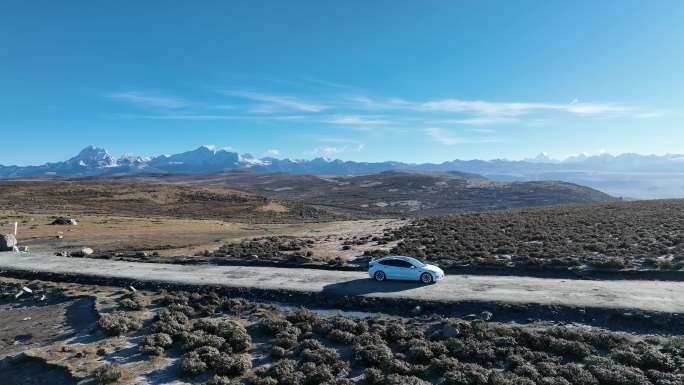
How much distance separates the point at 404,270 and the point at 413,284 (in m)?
0.90

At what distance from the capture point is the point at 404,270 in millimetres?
25156

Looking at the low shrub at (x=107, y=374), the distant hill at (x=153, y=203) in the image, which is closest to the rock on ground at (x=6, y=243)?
the low shrub at (x=107, y=374)

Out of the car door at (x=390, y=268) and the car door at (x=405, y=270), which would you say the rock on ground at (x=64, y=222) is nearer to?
the car door at (x=390, y=268)

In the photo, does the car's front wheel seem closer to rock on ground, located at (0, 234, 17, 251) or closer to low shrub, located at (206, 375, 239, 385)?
low shrub, located at (206, 375, 239, 385)

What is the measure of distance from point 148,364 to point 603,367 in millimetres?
15279

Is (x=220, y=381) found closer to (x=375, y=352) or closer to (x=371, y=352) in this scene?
(x=371, y=352)

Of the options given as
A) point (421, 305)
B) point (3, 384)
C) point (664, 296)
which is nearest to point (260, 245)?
point (421, 305)

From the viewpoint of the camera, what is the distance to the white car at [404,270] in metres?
24.9

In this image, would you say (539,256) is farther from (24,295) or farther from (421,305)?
(24,295)

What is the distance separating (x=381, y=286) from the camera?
24797mm

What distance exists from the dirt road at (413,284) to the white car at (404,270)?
437mm

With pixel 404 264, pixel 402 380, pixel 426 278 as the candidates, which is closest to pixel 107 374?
pixel 402 380

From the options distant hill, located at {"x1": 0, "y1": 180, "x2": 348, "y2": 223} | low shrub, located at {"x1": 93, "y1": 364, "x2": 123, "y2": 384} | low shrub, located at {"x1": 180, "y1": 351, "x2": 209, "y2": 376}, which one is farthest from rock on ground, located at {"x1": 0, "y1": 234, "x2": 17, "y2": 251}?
distant hill, located at {"x1": 0, "y1": 180, "x2": 348, "y2": 223}

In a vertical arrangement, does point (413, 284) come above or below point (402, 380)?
above
